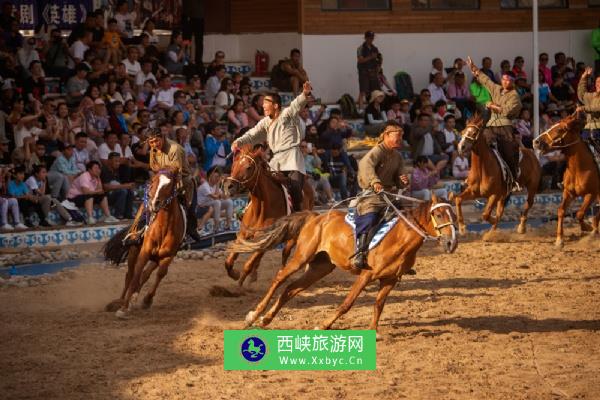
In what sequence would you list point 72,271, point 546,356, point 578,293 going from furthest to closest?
1. point 72,271
2. point 578,293
3. point 546,356

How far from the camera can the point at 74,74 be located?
77.8 feet

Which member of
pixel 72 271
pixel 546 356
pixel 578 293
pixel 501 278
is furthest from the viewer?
pixel 72 271

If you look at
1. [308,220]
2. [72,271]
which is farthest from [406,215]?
[72,271]

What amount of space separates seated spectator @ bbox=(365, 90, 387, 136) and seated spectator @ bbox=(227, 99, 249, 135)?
3.47 meters

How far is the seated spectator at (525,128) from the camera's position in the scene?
26.7 m

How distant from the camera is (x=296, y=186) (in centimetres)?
1595

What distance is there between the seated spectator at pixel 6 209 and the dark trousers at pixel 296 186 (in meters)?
5.91

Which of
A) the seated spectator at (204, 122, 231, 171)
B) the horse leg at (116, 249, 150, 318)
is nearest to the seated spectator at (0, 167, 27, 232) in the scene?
the seated spectator at (204, 122, 231, 171)

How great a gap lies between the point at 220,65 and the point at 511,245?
8504 millimetres

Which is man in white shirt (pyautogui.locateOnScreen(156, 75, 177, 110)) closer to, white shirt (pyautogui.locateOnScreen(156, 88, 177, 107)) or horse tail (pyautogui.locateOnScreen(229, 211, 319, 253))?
white shirt (pyautogui.locateOnScreen(156, 88, 177, 107))

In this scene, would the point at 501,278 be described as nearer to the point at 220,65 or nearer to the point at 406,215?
the point at 406,215

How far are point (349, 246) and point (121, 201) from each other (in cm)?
899

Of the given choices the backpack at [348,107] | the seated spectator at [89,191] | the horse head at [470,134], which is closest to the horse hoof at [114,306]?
the seated spectator at [89,191]

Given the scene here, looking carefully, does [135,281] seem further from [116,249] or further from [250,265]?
[250,265]
